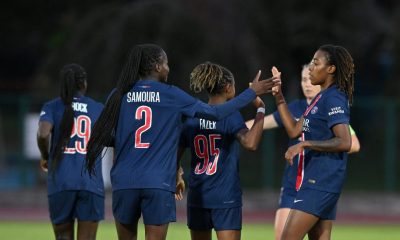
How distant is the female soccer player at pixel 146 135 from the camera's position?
25.1 ft

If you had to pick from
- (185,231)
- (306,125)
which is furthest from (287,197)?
(185,231)

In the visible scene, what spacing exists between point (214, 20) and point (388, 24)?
10526mm

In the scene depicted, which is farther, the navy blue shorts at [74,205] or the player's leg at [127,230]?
the navy blue shorts at [74,205]

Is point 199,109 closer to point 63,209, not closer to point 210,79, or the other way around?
point 210,79

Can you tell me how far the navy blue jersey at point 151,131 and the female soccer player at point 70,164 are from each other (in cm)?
165

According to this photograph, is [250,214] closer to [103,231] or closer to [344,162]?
[103,231]

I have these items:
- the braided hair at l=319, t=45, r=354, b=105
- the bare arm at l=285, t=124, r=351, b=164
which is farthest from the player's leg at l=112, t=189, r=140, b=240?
Result: the braided hair at l=319, t=45, r=354, b=105

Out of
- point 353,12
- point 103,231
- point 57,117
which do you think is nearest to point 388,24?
point 353,12

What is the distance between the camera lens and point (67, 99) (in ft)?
31.0

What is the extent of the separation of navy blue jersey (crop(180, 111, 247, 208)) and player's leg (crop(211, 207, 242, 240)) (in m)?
0.05

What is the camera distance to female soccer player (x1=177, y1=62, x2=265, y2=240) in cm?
812

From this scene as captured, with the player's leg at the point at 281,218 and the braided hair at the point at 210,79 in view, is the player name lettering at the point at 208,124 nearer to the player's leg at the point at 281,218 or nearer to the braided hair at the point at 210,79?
the braided hair at the point at 210,79

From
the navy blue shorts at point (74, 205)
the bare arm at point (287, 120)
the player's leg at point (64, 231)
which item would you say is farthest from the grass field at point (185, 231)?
the bare arm at point (287, 120)

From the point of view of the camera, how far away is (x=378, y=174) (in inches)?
922
